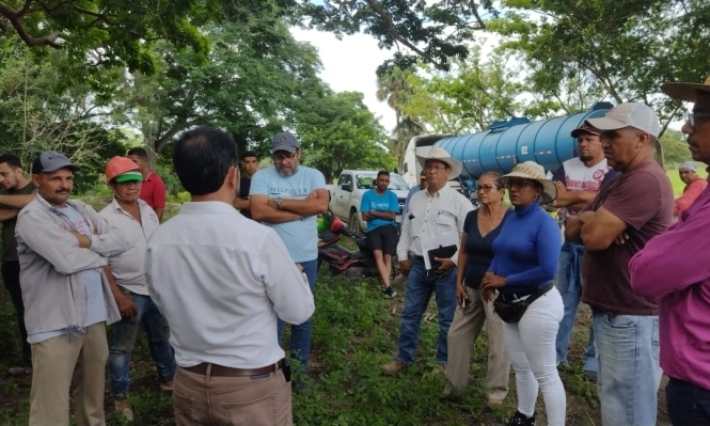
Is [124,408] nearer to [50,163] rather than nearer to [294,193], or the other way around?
[50,163]

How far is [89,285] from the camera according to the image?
304cm

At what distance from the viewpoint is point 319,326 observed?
5.52m

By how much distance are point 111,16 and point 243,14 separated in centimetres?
176

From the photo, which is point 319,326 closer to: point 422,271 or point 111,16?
point 422,271

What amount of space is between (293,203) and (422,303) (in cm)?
146

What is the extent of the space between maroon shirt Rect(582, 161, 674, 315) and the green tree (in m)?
25.0

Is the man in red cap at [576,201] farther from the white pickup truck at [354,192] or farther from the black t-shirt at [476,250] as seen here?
the white pickup truck at [354,192]

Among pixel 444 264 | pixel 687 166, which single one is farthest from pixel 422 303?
pixel 687 166

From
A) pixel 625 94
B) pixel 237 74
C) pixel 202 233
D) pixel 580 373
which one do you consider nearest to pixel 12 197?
pixel 202 233

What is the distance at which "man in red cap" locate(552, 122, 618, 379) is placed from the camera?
4195 millimetres

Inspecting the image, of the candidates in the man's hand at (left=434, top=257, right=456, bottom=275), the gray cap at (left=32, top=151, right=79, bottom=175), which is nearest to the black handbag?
the man's hand at (left=434, top=257, right=456, bottom=275)

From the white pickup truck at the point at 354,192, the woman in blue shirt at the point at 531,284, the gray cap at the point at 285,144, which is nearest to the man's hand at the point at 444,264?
the woman in blue shirt at the point at 531,284

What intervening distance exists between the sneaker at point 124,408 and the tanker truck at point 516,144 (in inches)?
295

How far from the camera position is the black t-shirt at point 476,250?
3879mm
